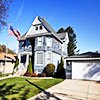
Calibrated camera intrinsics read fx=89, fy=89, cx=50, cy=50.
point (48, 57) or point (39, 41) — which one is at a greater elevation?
point (39, 41)

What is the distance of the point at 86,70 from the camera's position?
474 inches

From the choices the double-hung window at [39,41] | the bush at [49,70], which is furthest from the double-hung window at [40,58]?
the bush at [49,70]

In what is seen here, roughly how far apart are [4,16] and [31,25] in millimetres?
9727

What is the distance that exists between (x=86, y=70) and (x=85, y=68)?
11.2 inches

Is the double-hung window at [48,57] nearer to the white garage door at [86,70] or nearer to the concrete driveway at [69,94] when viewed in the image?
the white garage door at [86,70]

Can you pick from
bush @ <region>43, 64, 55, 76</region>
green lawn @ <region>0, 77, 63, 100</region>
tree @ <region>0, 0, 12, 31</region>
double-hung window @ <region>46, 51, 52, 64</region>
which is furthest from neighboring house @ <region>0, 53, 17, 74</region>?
tree @ <region>0, 0, 12, 31</region>

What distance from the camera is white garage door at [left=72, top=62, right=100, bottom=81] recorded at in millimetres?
11597

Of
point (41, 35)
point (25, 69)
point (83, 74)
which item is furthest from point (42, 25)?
point (83, 74)

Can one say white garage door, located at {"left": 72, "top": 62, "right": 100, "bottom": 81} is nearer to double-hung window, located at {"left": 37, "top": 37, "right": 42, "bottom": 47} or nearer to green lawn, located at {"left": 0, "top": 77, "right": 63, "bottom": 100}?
green lawn, located at {"left": 0, "top": 77, "right": 63, "bottom": 100}

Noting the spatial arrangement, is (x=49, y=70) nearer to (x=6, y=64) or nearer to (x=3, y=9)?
(x=3, y=9)

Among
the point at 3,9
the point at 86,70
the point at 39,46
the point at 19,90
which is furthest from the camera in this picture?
the point at 39,46

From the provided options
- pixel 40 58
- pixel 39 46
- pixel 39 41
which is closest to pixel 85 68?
pixel 40 58

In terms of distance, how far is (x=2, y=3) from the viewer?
770 centimetres

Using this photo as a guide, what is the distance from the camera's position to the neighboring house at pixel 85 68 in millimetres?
11633
